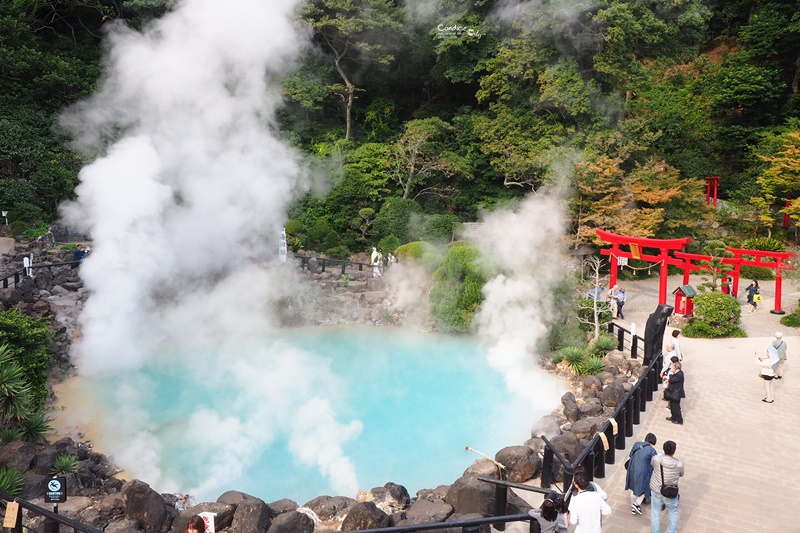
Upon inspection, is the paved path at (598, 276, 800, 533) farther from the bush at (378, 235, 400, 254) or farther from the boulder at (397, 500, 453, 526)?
the bush at (378, 235, 400, 254)

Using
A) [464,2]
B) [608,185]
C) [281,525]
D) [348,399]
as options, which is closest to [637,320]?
[608,185]

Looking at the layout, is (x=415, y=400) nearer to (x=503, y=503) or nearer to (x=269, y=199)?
(x=503, y=503)

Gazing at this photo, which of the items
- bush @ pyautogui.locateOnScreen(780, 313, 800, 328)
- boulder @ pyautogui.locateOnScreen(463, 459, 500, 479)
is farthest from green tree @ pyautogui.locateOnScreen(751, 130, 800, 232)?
boulder @ pyautogui.locateOnScreen(463, 459, 500, 479)

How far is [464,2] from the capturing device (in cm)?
2167

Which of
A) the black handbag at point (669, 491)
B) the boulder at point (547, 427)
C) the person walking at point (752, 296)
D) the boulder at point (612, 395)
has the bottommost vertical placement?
the boulder at point (547, 427)

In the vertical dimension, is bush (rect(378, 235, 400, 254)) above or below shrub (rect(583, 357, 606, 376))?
above

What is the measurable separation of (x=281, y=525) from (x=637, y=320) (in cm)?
1125

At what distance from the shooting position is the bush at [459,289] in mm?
14180

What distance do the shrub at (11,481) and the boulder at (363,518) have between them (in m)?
3.78

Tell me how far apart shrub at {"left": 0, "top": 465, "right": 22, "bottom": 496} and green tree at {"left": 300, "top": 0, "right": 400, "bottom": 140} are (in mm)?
16391

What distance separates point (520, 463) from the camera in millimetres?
7676

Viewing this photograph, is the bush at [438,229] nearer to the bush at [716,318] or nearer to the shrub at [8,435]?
the bush at [716,318]

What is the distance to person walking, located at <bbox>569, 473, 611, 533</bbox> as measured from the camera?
199 inches

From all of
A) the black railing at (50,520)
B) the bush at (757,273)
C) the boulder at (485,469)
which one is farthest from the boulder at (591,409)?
the bush at (757,273)
